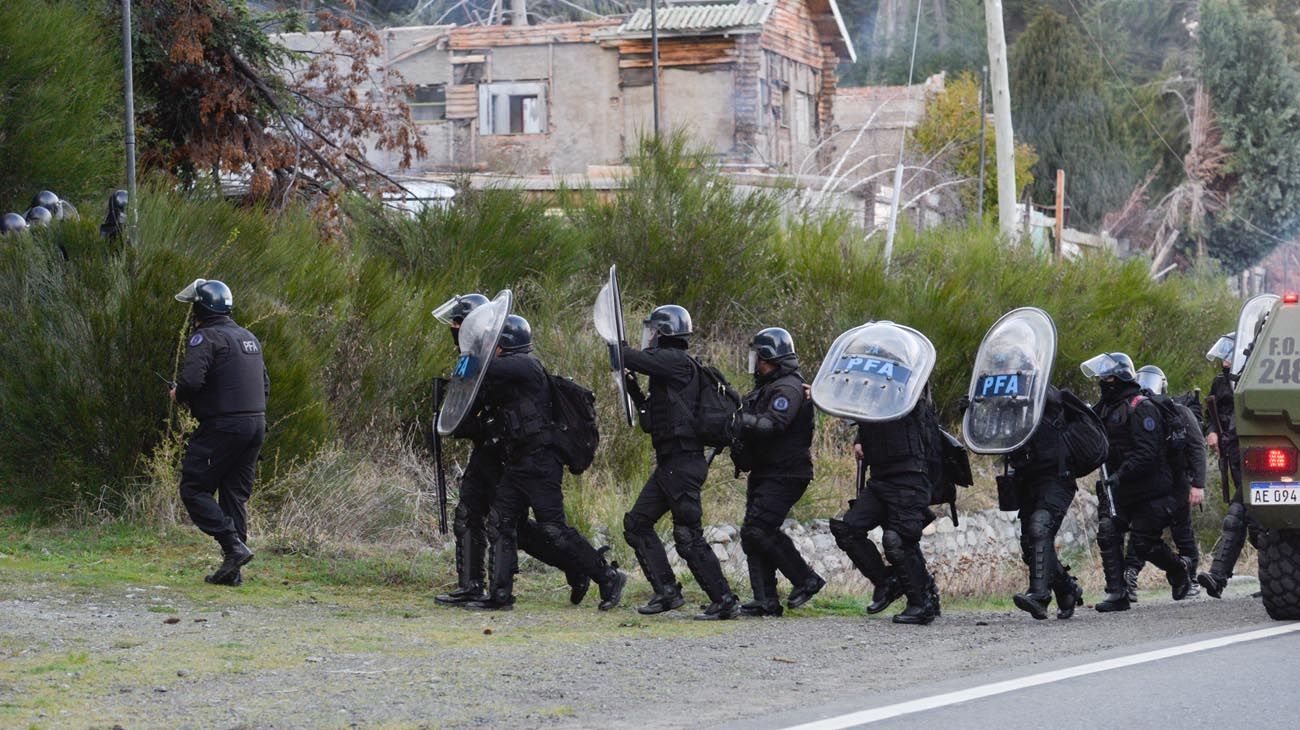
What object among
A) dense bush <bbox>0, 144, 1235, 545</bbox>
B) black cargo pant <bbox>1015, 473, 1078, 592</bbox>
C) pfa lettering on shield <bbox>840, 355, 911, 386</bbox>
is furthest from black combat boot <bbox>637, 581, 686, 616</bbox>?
dense bush <bbox>0, 144, 1235, 545</bbox>

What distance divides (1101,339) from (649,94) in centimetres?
1832

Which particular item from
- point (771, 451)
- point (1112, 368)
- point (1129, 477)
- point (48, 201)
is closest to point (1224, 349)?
point (1112, 368)

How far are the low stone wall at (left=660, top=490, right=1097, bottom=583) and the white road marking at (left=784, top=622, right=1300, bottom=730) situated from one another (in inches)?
217

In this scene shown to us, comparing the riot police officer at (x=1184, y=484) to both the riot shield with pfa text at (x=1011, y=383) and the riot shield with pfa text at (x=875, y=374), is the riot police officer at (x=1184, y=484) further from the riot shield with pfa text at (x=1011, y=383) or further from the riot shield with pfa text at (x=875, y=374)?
the riot shield with pfa text at (x=875, y=374)

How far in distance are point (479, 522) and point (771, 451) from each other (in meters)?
1.88

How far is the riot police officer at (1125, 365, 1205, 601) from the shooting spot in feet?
44.2

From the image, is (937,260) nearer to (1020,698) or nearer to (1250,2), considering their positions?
(1020,698)

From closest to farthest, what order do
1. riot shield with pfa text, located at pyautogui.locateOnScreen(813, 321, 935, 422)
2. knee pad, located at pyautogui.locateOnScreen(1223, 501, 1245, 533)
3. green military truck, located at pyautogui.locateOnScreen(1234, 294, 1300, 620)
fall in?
green military truck, located at pyautogui.locateOnScreen(1234, 294, 1300, 620) → riot shield with pfa text, located at pyautogui.locateOnScreen(813, 321, 935, 422) → knee pad, located at pyautogui.locateOnScreen(1223, 501, 1245, 533)

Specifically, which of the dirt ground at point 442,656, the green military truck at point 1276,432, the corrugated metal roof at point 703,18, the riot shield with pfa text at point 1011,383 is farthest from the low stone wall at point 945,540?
the corrugated metal roof at point 703,18

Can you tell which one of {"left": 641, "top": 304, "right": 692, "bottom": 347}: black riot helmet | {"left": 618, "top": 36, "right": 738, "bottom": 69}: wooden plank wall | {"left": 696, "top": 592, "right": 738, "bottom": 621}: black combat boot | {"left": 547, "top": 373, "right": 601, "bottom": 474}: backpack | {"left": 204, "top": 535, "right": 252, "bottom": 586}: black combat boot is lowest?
{"left": 696, "top": 592, "right": 738, "bottom": 621}: black combat boot

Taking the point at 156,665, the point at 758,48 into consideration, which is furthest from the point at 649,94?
the point at 156,665

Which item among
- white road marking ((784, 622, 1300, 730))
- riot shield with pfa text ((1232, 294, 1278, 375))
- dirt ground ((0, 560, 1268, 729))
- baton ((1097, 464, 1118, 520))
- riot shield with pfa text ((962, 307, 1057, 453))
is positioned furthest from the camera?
riot shield with pfa text ((1232, 294, 1278, 375))

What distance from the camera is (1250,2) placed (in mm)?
61094

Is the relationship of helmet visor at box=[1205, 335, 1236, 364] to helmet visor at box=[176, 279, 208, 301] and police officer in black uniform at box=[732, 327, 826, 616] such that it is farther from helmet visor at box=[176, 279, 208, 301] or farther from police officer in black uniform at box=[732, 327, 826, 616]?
helmet visor at box=[176, 279, 208, 301]
